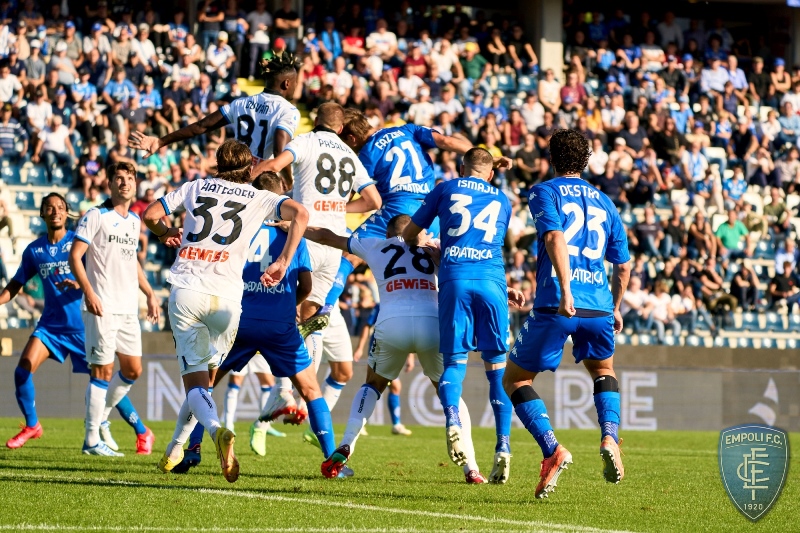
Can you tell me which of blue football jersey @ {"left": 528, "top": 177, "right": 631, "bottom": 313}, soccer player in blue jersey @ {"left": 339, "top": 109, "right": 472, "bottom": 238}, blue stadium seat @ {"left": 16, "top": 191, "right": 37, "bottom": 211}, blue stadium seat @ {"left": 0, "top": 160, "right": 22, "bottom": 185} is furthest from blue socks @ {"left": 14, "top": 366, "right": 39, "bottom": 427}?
blue stadium seat @ {"left": 0, "top": 160, "right": 22, "bottom": 185}

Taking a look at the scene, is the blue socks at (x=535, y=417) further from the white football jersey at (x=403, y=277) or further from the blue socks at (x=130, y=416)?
the blue socks at (x=130, y=416)

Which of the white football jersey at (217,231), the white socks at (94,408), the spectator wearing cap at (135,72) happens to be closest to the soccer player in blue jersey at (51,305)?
the white socks at (94,408)

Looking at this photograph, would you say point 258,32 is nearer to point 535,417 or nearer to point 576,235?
point 576,235

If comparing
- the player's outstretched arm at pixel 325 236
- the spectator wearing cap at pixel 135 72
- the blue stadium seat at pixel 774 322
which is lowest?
the blue stadium seat at pixel 774 322

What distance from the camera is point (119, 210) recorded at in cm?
1133

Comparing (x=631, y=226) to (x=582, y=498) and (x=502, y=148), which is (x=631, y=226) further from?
(x=582, y=498)

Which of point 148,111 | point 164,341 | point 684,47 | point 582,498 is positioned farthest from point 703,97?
point 582,498

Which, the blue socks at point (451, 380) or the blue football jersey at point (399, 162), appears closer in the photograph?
the blue socks at point (451, 380)

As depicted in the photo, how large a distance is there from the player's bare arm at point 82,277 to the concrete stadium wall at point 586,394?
24.1ft

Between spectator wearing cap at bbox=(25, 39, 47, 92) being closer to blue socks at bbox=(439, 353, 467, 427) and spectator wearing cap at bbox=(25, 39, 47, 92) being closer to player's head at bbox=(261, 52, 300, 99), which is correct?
player's head at bbox=(261, 52, 300, 99)

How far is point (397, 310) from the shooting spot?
9422 millimetres

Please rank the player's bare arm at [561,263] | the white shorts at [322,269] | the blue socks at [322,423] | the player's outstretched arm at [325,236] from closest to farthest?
1. the player's bare arm at [561,263]
2. the blue socks at [322,423]
3. the player's outstretched arm at [325,236]
4. the white shorts at [322,269]

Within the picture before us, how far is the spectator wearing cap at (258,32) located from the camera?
24.9m

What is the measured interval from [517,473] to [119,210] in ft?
13.7
